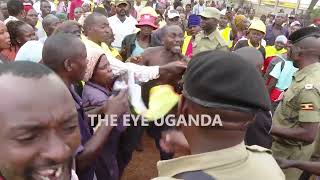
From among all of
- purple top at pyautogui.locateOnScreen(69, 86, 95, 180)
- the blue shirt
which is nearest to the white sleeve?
purple top at pyautogui.locateOnScreen(69, 86, 95, 180)

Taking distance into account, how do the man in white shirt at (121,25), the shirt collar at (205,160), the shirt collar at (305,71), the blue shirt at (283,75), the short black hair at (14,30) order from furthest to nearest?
the man in white shirt at (121,25) < the blue shirt at (283,75) < the short black hair at (14,30) < the shirt collar at (305,71) < the shirt collar at (205,160)

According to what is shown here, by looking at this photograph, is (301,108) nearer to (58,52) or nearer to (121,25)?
(58,52)

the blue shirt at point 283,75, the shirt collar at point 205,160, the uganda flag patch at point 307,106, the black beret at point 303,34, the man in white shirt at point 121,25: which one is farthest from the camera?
the man in white shirt at point 121,25

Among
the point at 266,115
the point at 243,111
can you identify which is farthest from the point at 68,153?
the point at 266,115

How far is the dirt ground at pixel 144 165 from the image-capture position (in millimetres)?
4656

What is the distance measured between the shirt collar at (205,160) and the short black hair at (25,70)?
51cm

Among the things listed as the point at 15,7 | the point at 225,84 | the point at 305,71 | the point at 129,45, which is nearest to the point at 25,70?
the point at 225,84

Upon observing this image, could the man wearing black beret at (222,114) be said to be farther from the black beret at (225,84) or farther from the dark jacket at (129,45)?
the dark jacket at (129,45)

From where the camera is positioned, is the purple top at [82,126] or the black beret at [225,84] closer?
the black beret at [225,84]

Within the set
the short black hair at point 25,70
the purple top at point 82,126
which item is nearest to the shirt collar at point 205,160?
the short black hair at point 25,70

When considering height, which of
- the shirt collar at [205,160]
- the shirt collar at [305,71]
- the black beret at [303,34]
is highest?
the black beret at [303,34]

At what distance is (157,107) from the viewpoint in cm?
299

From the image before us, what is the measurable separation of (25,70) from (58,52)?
1.02 meters

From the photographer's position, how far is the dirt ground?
4.66 m
